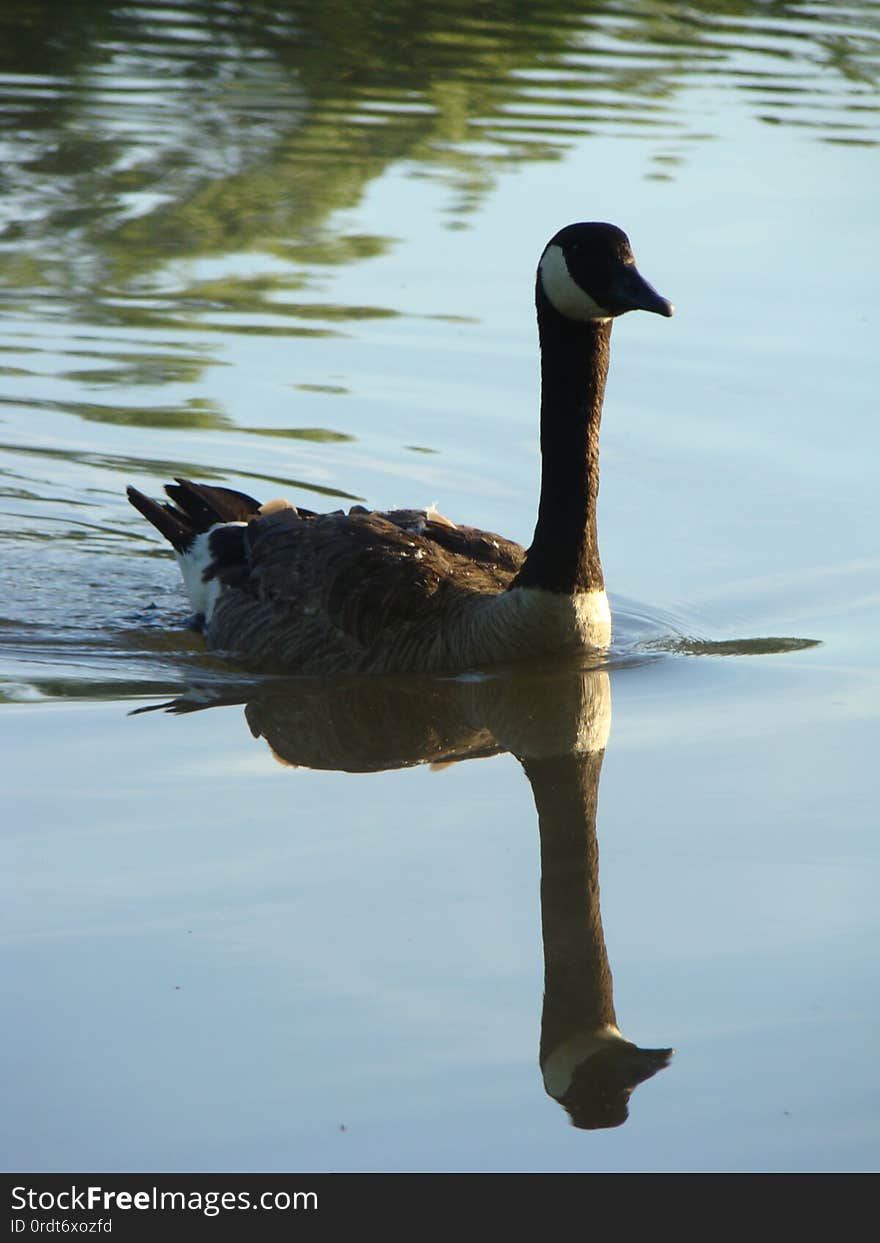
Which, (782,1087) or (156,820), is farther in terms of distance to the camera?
(156,820)

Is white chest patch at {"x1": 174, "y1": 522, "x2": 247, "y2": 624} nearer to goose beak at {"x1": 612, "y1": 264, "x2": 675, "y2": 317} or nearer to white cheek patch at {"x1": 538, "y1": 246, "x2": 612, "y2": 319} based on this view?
white cheek patch at {"x1": 538, "y1": 246, "x2": 612, "y2": 319}

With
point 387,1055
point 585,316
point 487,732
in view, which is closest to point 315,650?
point 487,732

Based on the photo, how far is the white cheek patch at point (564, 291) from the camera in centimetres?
890

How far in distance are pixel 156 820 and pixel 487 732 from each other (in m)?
1.86

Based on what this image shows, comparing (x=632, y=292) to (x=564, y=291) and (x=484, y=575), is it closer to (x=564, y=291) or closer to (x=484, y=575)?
(x=564, y=291)

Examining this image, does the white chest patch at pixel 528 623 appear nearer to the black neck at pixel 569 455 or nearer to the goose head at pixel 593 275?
the black neck at pixel 569 455

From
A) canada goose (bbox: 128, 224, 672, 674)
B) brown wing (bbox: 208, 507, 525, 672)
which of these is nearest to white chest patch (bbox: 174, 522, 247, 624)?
brown wing (bbox: 208, 507, 525, 672)

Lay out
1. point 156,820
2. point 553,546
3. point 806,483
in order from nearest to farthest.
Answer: point 156,820 < point 553,546 < point 806,483

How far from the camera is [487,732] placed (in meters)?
8.50

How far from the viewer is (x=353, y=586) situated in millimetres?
9258

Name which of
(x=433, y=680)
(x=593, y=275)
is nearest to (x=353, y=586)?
(x=433, y=680)

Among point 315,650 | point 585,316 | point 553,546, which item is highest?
point 585,316

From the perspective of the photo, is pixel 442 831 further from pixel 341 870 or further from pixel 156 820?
pixel 156 820

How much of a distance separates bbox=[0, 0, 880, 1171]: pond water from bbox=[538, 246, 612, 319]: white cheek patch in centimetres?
165
